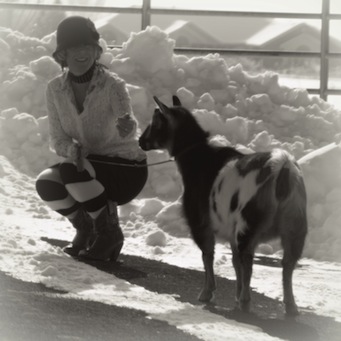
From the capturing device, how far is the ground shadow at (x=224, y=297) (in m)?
3.72

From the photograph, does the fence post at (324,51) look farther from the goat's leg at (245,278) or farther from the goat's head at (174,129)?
the goat's leg at (245,278)

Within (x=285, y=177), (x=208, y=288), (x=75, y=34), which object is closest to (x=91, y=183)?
(x=75, y=34)

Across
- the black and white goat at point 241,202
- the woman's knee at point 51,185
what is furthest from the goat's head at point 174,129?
the woman's knee at point 51,185

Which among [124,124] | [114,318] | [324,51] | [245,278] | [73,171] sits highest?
[324,51]

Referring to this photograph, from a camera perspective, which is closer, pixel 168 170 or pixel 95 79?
pixel 95 79

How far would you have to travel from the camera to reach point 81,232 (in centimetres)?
513

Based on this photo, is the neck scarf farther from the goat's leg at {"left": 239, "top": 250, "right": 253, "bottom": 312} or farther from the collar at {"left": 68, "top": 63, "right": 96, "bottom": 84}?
the goat's leg at {"left": 239, "top": 250, "right": 253, "bottom": 312}

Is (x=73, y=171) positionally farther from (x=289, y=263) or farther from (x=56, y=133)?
(x=289, y=263)

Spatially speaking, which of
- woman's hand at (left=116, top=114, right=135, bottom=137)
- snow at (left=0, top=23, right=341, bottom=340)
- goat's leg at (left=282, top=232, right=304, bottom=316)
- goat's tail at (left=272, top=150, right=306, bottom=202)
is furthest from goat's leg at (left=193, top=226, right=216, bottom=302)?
woman's hand at (left=116, top=114, right=135, bottom=137)

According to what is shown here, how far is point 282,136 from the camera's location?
26.3ft

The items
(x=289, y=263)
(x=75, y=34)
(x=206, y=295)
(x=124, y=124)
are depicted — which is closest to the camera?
(x=289, y=263)

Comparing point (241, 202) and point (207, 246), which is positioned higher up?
point (241, 202)

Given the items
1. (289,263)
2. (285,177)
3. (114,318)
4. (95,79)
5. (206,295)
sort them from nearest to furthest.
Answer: (114,318) → (285,177) → (289,263) → (206,295) → (95,79)

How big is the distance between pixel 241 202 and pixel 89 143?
4.38ft
